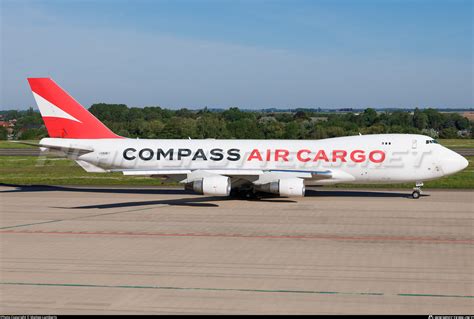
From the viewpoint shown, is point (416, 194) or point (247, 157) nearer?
point (416, 194)

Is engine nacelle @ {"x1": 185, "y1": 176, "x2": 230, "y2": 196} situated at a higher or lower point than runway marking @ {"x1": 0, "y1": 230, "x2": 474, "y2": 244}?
higher

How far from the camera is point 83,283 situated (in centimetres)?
1795

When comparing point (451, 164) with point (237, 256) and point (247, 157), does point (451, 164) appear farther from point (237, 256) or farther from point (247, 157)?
point (237, 256)

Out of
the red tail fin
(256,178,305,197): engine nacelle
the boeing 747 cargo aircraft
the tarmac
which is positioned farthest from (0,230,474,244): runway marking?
the red tail fin

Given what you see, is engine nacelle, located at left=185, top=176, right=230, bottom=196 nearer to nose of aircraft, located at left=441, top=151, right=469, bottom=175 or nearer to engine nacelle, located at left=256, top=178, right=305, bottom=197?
engine nacelle, located at left=256, top=178, right=305, bottom=197

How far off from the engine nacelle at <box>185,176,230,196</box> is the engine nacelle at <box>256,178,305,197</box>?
2577mm

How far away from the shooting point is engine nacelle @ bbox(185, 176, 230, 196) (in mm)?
33781

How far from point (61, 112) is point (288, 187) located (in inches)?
580

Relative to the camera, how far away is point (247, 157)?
37.7 metres

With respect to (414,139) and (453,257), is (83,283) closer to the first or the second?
(453,257)

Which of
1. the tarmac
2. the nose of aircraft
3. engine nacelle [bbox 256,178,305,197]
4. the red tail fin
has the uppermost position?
the red tail fin

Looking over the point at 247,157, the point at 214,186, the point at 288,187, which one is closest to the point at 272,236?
the point at 214,186

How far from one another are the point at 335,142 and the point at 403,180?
4.33 m

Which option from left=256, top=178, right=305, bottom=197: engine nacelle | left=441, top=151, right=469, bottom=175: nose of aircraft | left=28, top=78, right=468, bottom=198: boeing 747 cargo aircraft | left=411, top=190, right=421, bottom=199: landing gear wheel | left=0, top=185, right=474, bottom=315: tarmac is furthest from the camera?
left=411, top=190, right=421, bottom=199: landing gear wheel
